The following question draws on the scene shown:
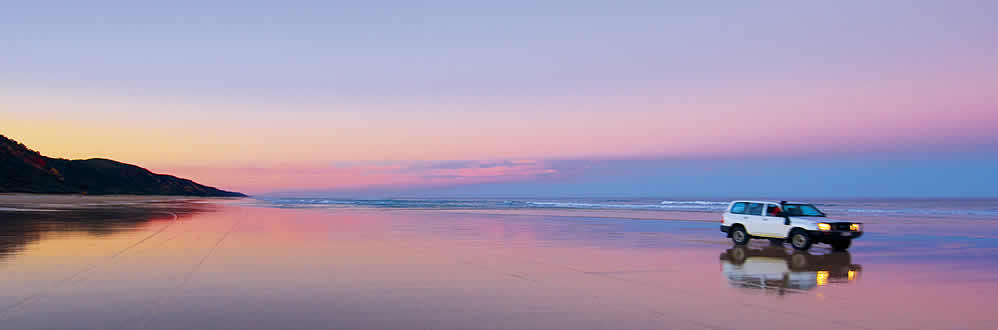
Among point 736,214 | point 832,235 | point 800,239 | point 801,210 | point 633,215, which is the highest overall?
point 801,210

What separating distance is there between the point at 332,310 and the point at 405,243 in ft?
37.1

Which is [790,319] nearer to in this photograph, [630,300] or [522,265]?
[630,300]

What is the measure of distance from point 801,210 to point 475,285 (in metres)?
→ 15.2

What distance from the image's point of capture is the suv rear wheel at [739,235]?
21.7m

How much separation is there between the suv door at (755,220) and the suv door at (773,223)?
113 millimetres

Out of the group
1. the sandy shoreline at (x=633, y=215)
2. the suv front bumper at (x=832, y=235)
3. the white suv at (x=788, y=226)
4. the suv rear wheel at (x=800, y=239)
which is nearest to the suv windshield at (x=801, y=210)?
the white suv at (x=788, y=226)

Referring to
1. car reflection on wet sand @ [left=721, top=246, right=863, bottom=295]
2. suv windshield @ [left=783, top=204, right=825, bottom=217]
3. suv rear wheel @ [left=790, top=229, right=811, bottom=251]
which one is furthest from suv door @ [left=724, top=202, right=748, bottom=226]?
Answer: car reflection on wet sand @ [left=721, top=246, right=863, bottom=295]

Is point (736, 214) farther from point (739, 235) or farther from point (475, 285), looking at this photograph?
point (475, 285)

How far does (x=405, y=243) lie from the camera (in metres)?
20.0

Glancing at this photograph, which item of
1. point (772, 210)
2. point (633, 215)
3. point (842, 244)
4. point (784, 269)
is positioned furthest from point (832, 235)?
point (633, 215)

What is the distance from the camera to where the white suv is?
19.5 m

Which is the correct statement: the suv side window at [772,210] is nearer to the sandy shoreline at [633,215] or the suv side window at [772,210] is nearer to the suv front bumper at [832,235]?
the suv front bumper at [832,235]

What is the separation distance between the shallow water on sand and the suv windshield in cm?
140

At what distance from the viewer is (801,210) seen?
21609 millimetres
